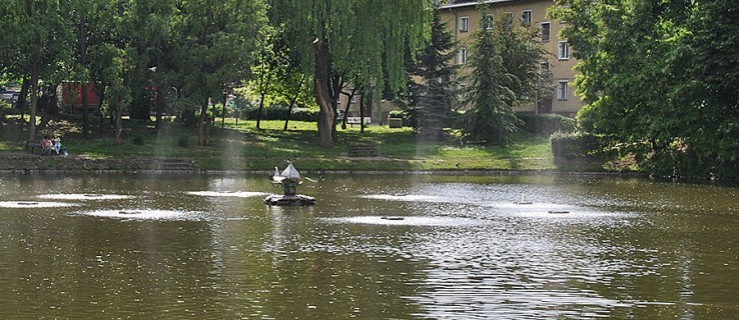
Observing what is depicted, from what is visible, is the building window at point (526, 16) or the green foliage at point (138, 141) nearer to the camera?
the green foliage at point (138, 141)

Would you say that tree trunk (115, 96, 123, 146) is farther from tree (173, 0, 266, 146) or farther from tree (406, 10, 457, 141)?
tree (406, 10, 457, 141)

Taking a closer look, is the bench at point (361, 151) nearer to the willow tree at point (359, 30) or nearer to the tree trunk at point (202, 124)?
the willow tree at point (359, 30)

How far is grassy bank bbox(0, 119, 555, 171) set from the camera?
56.9 meters

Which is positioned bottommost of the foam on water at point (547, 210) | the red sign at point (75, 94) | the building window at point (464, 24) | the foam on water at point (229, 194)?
the foam on water at point (547, 210)

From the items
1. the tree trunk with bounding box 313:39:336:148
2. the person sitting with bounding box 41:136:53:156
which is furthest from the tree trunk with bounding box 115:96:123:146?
the tree trunk with bounding box 313:39:336:148

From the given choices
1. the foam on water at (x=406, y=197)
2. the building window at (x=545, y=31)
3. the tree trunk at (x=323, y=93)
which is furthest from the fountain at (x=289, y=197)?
the building window at (x=545, y=31)

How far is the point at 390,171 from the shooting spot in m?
57.3

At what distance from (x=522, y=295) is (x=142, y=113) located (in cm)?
5215

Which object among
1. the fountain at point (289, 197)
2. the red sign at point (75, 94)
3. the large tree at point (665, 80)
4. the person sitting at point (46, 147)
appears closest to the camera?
the fountain at point (289, 197)

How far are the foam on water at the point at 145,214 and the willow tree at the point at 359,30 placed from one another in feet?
86.9

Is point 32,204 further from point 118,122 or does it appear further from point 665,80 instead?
point 665,80

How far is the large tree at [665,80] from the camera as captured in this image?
165 feet

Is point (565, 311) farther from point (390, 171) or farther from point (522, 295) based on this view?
point (390, 171)

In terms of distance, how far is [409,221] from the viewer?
32.3 m
